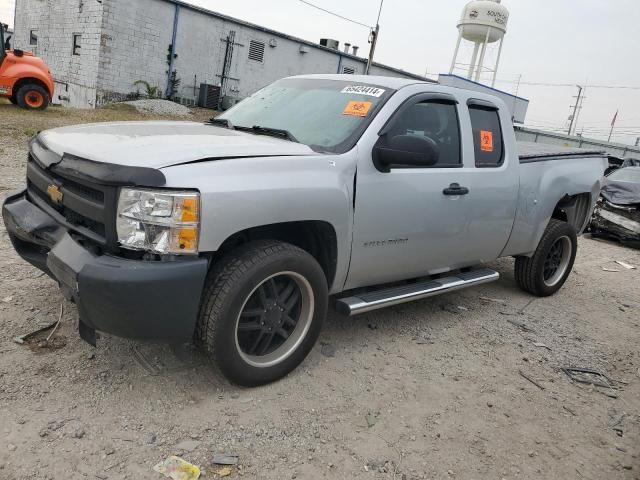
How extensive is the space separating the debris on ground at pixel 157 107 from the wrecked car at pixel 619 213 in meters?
13.6

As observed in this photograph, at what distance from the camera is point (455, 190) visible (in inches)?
151

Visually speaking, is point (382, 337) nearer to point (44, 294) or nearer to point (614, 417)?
point (614, 417)

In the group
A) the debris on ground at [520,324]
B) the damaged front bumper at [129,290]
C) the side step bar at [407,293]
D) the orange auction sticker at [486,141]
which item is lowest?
the debris on ground at [520,324]

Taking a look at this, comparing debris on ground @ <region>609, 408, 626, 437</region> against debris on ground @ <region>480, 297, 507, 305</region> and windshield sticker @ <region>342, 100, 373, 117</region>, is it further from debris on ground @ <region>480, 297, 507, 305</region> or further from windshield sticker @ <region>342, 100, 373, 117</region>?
windshield sticker @ <region>342, 100, 373, 117</region>

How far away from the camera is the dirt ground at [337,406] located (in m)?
2.48

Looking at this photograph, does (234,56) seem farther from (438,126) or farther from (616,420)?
(616,420)

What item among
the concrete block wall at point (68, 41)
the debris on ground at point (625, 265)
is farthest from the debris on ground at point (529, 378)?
the concrete block wall at point (68, 41)

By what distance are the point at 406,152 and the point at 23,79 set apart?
14785 millimetres

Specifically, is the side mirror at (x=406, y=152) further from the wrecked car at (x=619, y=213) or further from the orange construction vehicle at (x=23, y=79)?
the orange construction vehicle at (x=23, y=79)

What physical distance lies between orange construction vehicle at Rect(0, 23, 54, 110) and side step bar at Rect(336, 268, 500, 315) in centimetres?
1441

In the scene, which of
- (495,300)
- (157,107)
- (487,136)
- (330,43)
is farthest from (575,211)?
(330,43)

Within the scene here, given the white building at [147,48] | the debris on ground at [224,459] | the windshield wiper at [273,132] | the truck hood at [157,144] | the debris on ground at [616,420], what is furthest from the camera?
the white building at [147,48]

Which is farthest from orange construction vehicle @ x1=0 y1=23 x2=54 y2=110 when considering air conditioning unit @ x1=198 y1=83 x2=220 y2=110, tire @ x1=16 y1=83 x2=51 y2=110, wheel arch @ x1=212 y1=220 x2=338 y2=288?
wheel arch @ x1=212 y1=220 x2=338 y2=288

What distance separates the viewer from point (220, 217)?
2.57m
